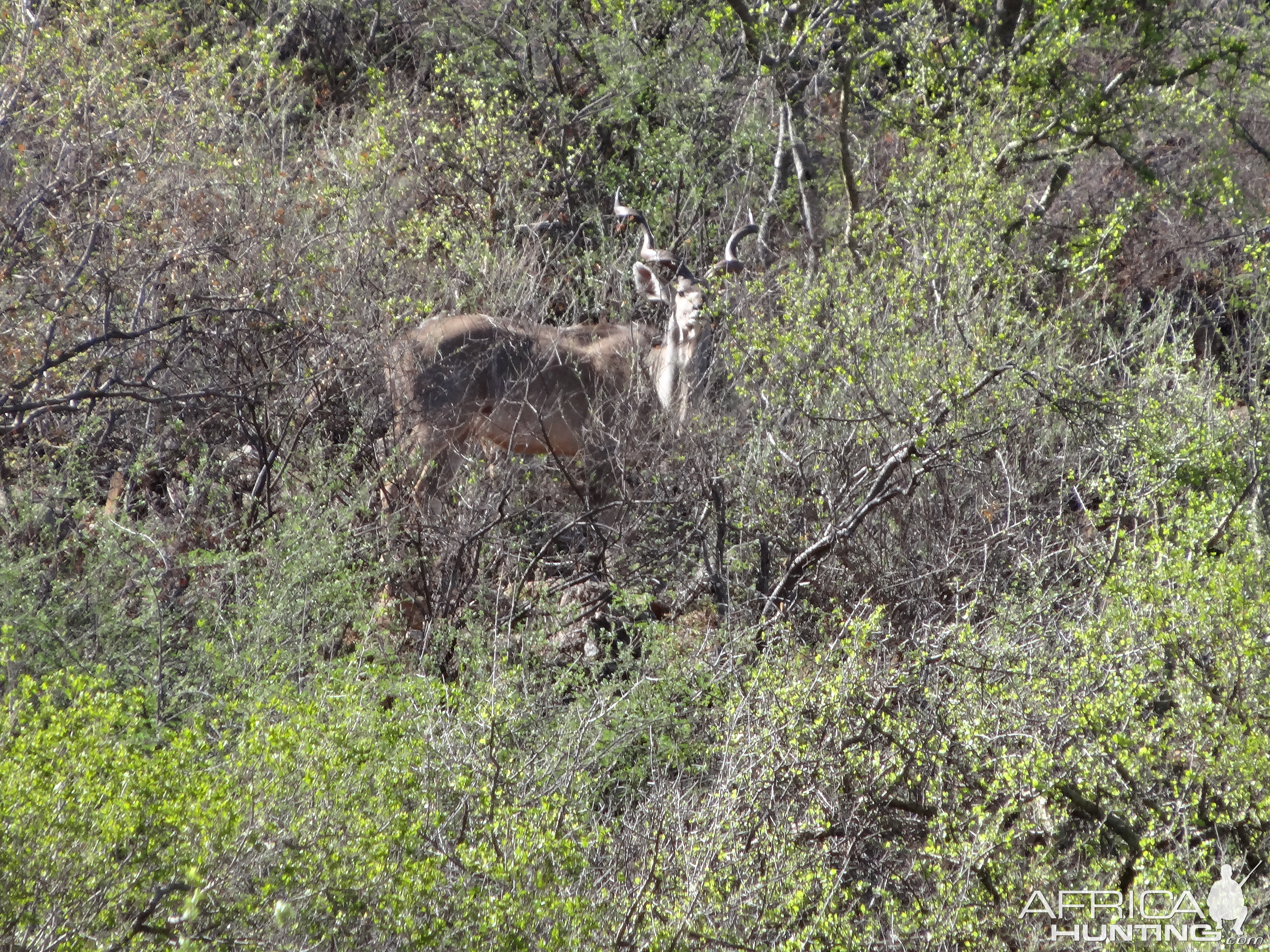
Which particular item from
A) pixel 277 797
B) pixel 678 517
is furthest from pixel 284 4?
pixel 277 797

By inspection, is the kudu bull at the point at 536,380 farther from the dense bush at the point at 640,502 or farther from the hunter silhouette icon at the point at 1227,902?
the hunter silhouette icon at the point at 1227,902

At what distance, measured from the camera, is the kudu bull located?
728 cm

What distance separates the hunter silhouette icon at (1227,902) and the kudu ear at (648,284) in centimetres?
584

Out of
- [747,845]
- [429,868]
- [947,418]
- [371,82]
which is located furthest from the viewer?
[371,82]

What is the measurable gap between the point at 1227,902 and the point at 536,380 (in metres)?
5.26

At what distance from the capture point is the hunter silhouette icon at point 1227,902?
12.4 feet

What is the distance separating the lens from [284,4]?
506 inches

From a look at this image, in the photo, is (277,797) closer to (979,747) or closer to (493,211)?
(979,747)

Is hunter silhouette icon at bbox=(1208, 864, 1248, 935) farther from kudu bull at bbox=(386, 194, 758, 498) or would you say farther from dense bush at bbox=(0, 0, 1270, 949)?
kudu bull at bbox=(386, 194, 758, 498)

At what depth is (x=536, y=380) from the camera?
768 centimetres

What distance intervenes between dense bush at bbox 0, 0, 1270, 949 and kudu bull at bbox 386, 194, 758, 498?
23 centimetres

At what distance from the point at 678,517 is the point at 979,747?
9.10 feet
